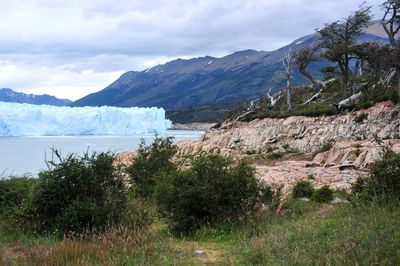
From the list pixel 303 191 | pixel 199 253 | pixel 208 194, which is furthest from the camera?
pixel 303 191

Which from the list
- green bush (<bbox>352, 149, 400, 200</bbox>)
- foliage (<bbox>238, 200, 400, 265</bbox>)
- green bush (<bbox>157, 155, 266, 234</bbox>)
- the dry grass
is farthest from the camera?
green bush (<bbox>157, 155, 266, 234</bbox>)

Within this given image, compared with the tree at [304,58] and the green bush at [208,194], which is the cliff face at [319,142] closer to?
the green bush at [208,194]

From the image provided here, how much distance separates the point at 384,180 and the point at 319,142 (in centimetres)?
1696

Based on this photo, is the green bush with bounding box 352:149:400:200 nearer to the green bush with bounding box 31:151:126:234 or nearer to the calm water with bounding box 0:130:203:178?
the green bush with bounding box 31:151:126:234

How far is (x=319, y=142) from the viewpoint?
27.0 m

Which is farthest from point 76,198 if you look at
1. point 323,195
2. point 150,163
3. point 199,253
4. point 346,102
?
point 346,102

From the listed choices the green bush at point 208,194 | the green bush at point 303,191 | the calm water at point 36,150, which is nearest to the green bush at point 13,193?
the calm water at point 36,150

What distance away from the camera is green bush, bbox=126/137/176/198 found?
1633cm

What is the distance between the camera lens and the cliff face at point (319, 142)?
16.6 meters

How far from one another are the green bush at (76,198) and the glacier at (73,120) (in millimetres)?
63715

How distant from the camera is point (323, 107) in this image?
31.8m

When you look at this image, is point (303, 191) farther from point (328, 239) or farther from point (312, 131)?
point (312, 131)

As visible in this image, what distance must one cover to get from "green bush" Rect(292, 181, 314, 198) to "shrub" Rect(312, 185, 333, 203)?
0.26m

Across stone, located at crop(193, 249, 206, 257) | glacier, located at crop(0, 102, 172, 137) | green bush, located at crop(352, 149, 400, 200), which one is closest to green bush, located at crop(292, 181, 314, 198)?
green bush, located at crop(352, 149, 400, 200)
